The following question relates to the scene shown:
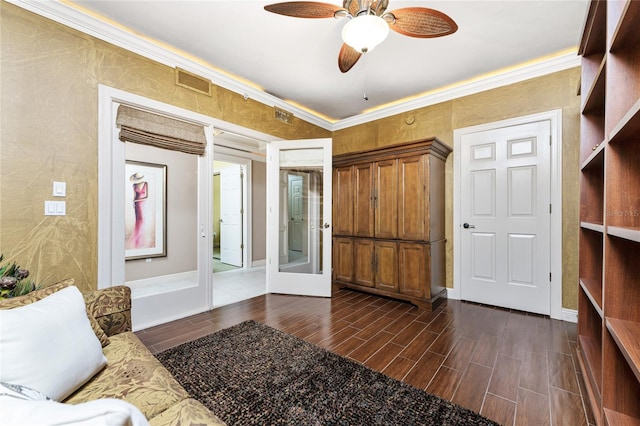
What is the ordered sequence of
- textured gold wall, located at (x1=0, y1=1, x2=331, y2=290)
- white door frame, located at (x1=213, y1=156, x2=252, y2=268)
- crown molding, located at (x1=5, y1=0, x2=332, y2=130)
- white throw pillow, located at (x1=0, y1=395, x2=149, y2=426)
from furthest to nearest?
1. white door frame, located at (x1=213, y1=156, x2=252, y2=268)
2. crown molding, located at (x1=5, y1=0, x2=332, y2=130)
3. textured gold wall, located at (x1=0, y1=1, x2=331, y2=290)
4. white throw pillow, located at (x1=0, y1=395, x2=149, y2=426)

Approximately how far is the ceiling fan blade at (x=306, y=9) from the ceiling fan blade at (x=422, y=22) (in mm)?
412

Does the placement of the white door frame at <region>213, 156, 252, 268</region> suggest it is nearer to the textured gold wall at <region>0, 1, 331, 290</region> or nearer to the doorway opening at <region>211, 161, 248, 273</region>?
the doorway opening at <region>211, 161, 248, 273</region>

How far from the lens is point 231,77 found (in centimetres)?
326

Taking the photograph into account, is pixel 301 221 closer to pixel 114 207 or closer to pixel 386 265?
pixel 386 265

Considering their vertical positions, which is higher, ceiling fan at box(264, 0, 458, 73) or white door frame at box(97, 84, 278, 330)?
ceiling fan at box(264, 0, 458, 73)

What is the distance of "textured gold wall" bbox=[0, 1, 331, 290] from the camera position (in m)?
1.97

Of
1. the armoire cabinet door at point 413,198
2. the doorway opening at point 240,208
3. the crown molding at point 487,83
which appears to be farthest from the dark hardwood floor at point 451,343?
the crown molding at point 487,83

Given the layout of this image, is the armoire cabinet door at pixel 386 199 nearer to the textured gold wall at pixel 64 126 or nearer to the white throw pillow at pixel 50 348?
the textured gold wall at pixel 64 126

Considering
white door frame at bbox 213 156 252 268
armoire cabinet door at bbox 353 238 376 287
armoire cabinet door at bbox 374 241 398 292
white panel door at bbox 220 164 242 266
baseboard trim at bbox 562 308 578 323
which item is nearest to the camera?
baseboard trim at bbox 562 308 578 323

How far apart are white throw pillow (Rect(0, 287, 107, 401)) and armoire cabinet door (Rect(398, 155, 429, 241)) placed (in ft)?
9.78

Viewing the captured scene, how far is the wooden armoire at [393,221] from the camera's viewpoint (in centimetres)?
319

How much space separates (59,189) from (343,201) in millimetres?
3042

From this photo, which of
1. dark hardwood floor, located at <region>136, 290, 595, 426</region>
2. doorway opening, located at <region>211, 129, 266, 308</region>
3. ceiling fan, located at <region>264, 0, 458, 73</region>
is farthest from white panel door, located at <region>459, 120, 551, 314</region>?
doorway opening, located at <region>211, 129, 266, 308</region>

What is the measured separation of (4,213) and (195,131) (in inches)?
64.5
